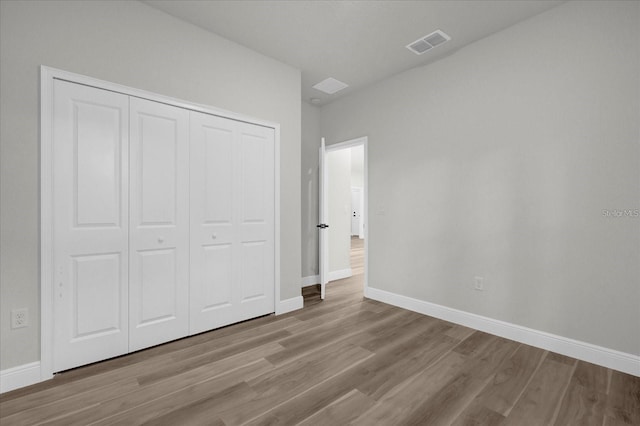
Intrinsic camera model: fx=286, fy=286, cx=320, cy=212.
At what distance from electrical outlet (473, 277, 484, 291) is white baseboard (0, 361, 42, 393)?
3.79 m

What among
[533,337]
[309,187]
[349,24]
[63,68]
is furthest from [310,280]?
[63,68]

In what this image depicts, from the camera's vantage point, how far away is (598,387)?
1993 millimetres

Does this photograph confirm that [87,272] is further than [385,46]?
No

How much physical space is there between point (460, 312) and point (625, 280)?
1359 mm

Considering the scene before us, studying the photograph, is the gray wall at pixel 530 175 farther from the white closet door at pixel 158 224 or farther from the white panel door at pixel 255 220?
the white closet door at pixel 158 224

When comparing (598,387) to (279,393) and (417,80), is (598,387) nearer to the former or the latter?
(279,393)

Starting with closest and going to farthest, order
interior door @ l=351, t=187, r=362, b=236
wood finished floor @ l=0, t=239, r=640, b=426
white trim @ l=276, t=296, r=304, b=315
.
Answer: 1. wood finished floor @ l=0, t=239, r=640, b=426
2. white trim @ l=276, t=296, r=304, b=315
3. interior door @ l=351, t=187, r=362, b=236

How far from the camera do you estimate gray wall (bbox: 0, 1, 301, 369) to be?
1.96 meters

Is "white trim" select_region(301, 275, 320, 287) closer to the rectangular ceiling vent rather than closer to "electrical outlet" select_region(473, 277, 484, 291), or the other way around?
"electrical outlet" select_region(473, 277, 484, 291)

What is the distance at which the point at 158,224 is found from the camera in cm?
259

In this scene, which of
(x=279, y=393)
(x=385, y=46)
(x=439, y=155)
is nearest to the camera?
(x=279, y=393)

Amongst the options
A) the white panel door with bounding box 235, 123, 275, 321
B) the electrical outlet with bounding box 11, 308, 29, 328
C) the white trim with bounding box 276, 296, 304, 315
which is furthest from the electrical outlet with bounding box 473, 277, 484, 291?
the electrical outlet with bounding box 11, 308, 29, 328

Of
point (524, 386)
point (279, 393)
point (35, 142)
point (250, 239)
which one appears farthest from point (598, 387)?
point (35, 142)

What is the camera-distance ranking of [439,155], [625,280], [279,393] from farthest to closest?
[439,155]
[625,280]
[279,393]
